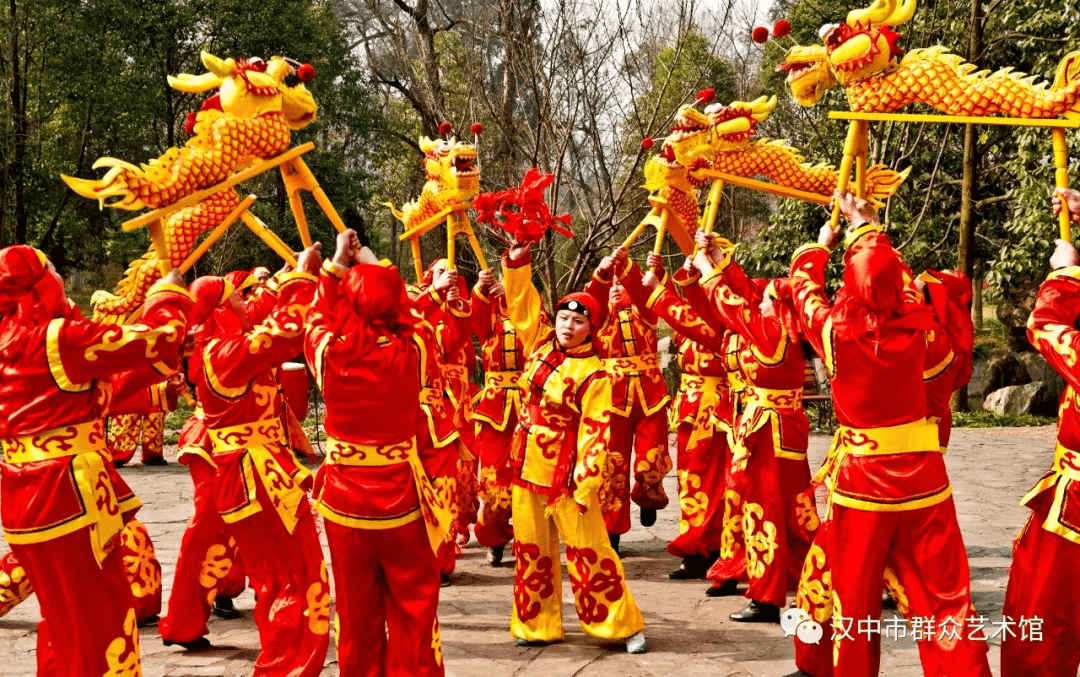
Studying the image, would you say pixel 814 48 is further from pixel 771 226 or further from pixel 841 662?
pixel 771 226

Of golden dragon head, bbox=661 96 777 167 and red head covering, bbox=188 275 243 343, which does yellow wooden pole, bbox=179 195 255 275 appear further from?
golden dragon head, bbox=661 96 777 167

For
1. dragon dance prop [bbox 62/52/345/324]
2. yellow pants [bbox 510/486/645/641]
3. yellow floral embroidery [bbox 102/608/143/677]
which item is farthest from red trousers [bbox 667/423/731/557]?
yellow floral embroidery [bbox 102/608/143/677]

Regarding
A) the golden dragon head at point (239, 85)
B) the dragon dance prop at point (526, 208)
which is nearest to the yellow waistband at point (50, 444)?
the golden dragon head at point (239, 85)

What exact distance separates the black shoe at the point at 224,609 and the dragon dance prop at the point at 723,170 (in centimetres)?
316

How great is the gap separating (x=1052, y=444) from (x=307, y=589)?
10596 mm

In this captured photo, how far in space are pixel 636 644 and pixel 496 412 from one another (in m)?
2.35

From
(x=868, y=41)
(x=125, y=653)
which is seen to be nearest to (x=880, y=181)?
(x=868, y=41)

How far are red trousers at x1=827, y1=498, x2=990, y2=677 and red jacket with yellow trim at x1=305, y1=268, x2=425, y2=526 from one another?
→ 1.65m

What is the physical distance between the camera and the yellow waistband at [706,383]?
21.6 feet

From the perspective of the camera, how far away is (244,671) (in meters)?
4.93

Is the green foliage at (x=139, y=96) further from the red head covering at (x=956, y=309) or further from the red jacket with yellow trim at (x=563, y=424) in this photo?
the red head covering at (x=956, y=309)

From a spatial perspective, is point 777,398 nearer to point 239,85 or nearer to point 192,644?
point 239,85

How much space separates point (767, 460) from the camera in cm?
559

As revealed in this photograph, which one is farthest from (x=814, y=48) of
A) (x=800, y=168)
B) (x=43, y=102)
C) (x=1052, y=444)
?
(x=43, y=102)
